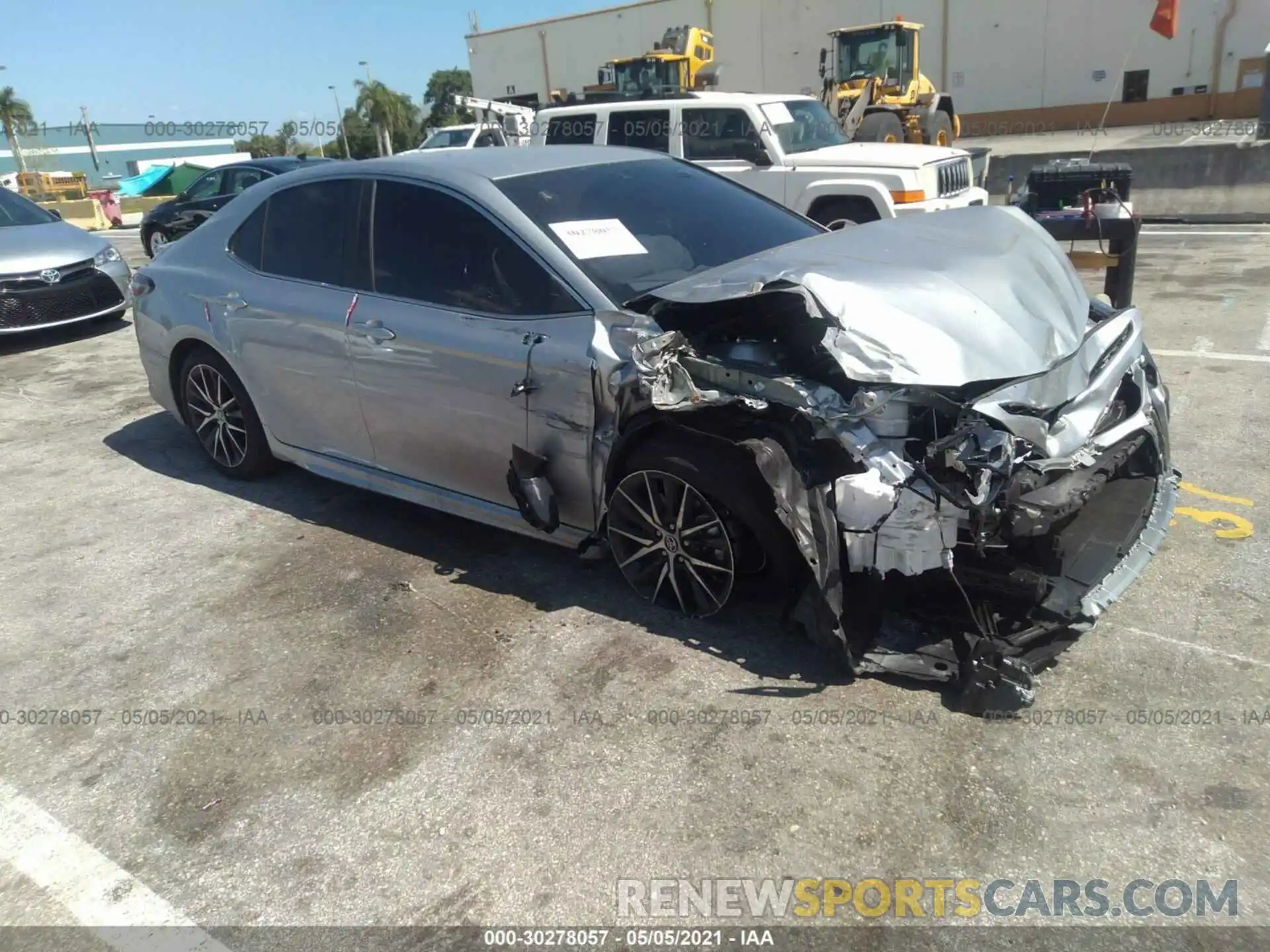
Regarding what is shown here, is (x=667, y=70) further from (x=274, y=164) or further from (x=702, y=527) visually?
(x=702, y=527)

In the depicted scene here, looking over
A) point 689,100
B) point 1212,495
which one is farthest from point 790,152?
point 1212,495

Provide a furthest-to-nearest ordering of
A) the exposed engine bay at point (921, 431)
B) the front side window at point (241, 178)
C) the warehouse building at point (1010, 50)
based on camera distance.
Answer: the warehouse building at point (1010, 50)
the front side window at point (241, 178)
the exposed engine bay at point (921, 431)

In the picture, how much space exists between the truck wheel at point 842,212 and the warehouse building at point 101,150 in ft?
237

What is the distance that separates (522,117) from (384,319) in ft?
52.1

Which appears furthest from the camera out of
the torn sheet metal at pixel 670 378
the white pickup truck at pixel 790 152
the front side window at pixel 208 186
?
the front side window at pixel 208 186

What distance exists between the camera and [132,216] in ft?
96.9

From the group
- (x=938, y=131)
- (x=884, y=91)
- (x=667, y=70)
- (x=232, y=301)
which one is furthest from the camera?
(x=667, y=70)

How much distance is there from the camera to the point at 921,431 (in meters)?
3.04

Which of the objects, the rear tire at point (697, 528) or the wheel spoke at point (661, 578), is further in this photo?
the wheel spoke at point (661, 578)

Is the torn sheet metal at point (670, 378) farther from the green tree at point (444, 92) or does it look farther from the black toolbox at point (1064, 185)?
the green tree at point (444, 92)

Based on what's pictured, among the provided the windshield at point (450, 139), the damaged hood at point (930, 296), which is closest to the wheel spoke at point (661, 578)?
the damaged hood at point (930, 296)

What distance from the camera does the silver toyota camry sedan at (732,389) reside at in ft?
9.79

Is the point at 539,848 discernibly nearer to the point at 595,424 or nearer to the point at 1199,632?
the point at 595,424

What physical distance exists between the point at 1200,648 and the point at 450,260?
3193mm
